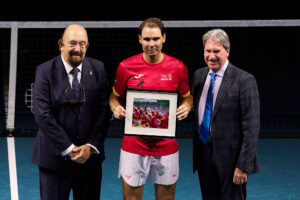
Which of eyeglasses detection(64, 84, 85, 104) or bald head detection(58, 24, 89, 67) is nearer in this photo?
bald head detection(58, 24, 89, 67)

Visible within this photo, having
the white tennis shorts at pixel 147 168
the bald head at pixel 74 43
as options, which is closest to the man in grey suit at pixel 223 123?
the white tennis shorts at pixel 147 168

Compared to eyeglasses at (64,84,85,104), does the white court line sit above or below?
below

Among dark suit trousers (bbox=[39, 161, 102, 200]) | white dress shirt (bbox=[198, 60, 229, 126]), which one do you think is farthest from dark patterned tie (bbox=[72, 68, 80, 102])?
white dress shirt (bbox=[198, 60, 229, 126])

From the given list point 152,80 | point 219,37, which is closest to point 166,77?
point 152,80

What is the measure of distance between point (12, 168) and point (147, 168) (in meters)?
3.51

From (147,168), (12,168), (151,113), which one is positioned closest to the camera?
(151,113)

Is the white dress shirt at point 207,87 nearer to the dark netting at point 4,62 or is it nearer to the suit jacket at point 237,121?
the suit jacket at point 237,121

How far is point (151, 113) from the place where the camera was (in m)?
3.92

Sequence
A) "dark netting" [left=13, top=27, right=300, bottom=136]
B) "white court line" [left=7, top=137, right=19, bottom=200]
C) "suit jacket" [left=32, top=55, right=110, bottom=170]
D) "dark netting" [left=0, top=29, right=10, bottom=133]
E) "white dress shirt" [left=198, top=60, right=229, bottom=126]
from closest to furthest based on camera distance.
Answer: "suit jacket" [left=32, top=55, right=110, bottom=170] < "white dress shirt" [left=198, top=60, right=229, bottom=126] < "white court line" [left=7, top=137, right=19, bottom=200] < "dark netting" [left=0, top=29, right=10, bottom=133] < "dark netting" [left=13, top=27, right=300, bottom=136]

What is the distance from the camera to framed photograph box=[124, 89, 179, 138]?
12.7 feet

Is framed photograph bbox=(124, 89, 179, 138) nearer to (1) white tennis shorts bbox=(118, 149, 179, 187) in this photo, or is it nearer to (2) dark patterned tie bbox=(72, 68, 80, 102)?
(1) white tennis shorts bbox=(118, 149, 179, 187)

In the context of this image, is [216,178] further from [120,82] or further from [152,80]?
[120,82]

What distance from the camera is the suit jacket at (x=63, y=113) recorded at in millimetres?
3625

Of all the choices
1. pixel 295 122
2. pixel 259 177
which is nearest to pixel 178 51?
pixel 295 122
